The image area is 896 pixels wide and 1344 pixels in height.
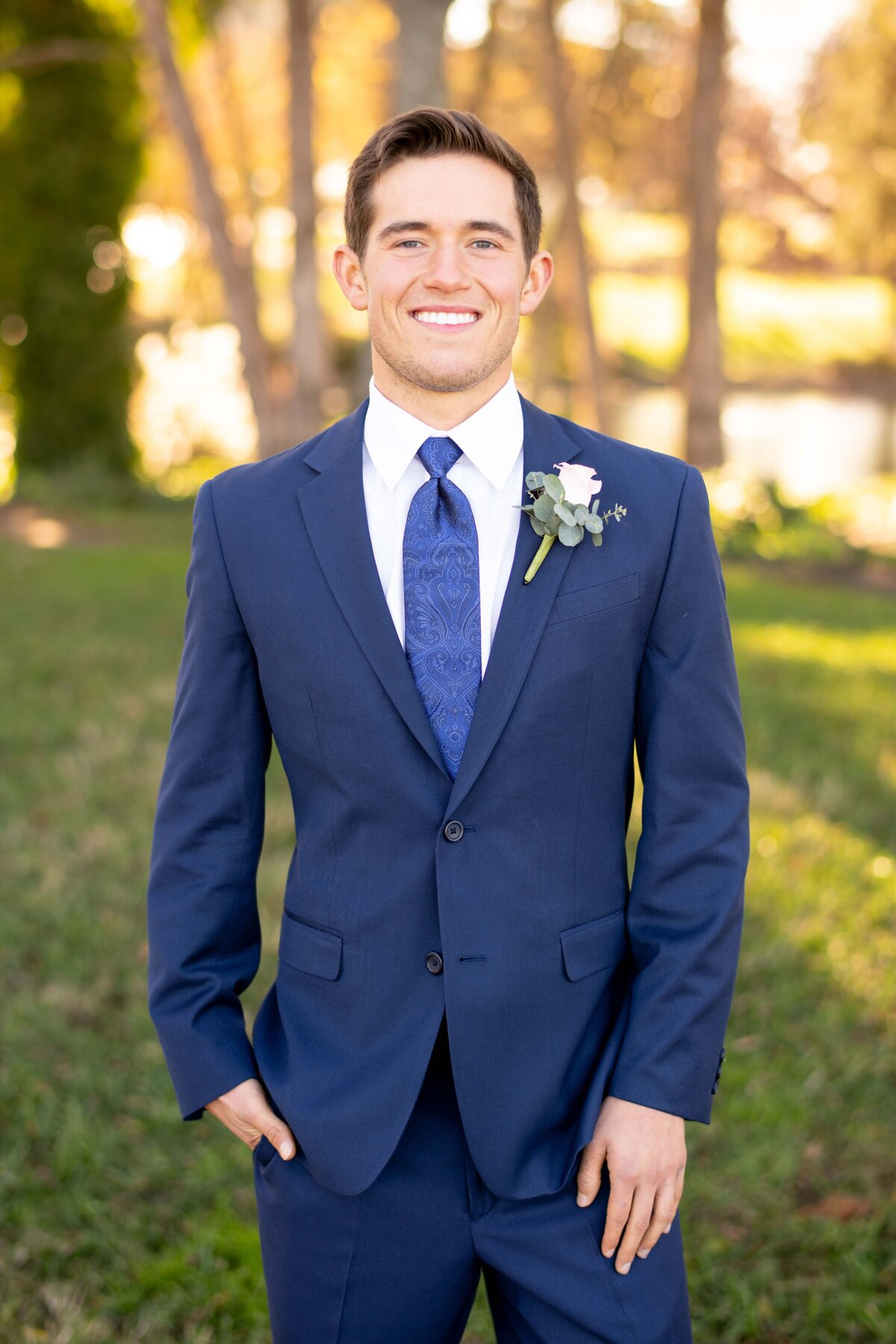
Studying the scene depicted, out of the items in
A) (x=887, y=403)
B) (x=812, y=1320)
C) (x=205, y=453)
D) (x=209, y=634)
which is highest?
(x=887, y=403)

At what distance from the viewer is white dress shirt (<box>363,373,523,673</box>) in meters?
1.84

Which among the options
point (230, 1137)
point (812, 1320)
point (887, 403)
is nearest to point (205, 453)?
point (230, 1137)

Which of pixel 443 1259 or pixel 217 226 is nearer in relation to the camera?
pixel 443 1259

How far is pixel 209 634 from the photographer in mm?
1912

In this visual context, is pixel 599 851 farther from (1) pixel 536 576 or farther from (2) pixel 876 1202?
(2) pixel 876 1202

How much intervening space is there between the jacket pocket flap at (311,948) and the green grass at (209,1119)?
1.35 metres

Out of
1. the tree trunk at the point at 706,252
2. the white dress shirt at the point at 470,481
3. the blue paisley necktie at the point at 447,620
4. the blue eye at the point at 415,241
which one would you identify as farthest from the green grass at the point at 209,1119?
the tree trunk at the point at 706,252

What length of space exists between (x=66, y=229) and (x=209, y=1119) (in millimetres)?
12361

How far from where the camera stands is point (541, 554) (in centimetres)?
177

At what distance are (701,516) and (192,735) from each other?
2.91 ft

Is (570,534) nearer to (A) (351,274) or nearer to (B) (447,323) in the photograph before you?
(B) (447,323)

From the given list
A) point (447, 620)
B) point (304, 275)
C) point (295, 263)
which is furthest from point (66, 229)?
point (447, 620)

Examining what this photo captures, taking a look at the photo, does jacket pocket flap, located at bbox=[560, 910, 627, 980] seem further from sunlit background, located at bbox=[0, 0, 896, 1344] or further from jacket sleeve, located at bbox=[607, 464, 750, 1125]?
sunlit background, located at bbox=[0, 0, 896, 1344]

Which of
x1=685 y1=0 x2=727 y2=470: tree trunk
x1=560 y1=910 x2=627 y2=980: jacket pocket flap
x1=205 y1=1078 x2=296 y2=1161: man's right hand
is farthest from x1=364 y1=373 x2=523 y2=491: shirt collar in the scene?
x1=685 y1=0 x2=727 y2=470: tree trunk
